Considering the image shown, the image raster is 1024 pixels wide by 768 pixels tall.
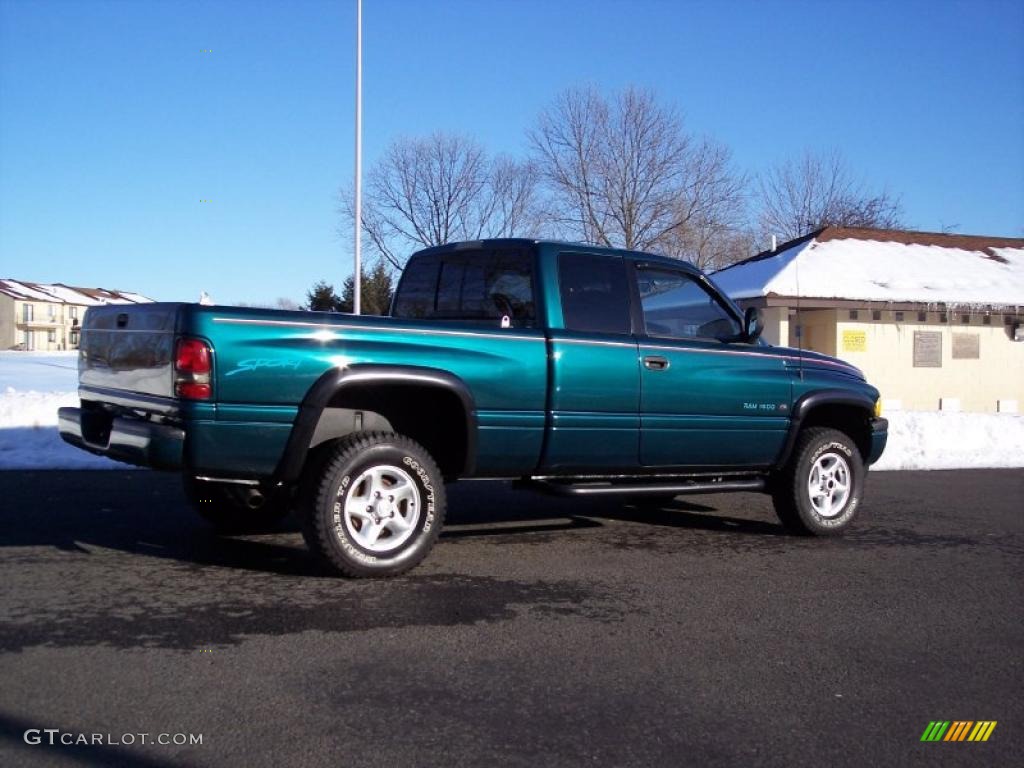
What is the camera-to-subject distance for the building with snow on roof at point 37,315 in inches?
2894

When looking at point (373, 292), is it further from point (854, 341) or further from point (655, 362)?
point (655, 362)

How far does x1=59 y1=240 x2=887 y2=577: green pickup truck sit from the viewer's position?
496 centimetres

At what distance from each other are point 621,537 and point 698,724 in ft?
11.6

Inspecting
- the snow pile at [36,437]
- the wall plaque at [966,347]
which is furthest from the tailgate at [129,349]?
the wall plaque at [966,347]

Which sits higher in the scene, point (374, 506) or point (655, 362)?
point (655, 362)

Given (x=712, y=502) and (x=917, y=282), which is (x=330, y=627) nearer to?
(x=712, y=502)

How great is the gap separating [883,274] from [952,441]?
5.85 meters

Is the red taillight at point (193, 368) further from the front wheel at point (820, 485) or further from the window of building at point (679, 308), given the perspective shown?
the front wheel at point (820, 485)

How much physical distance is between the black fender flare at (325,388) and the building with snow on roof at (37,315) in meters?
71.0

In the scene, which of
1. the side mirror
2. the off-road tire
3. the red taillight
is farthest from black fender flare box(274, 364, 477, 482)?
the side mirror

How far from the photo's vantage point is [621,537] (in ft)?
23.2

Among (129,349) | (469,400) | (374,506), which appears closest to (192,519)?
(129,349)

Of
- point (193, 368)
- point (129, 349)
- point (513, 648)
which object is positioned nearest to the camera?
point (513, 648)

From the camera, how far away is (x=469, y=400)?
18.0 ft
